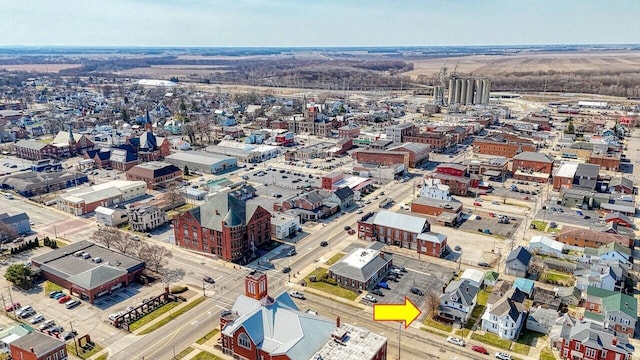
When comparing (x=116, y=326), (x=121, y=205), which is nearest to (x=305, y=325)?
(x=116, y=326)

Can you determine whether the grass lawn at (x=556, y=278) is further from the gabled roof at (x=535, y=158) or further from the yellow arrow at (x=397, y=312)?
the gabled roof at (x=535, y=158)

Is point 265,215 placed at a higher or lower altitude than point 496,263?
higher

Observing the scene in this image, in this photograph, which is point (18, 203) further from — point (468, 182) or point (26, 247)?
point (468, 182)

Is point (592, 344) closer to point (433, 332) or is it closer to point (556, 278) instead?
point (433, 332)

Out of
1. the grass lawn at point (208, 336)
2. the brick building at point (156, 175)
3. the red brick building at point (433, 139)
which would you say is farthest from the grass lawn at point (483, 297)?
the red brick building at point (433, 139)

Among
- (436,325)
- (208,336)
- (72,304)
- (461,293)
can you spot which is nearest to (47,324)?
(72,304)

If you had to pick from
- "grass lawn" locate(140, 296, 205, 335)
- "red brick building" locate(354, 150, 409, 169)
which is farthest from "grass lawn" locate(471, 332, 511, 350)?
"red brick building" locate(354, 150, 409, 169)

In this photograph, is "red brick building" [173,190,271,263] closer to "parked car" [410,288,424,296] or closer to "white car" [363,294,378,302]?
"white car" [363,294,378,302]
